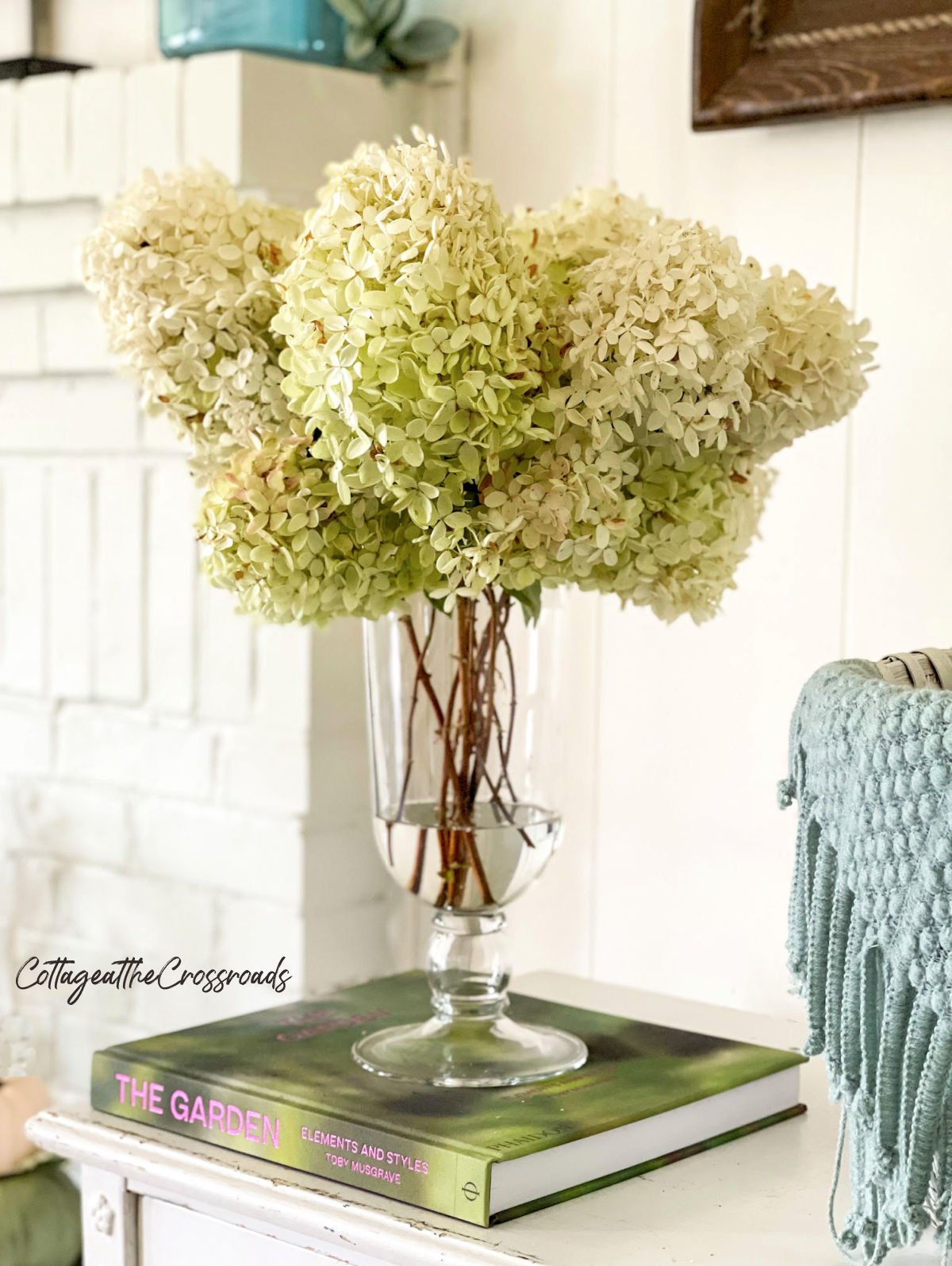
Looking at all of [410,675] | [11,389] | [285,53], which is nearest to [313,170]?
[285,53]

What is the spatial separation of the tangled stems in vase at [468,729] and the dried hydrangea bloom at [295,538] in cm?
6

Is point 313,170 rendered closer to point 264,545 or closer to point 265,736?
point 265,736

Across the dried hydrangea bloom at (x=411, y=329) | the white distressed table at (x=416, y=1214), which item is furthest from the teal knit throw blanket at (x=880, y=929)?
the dried hydrangea bloom at (x=411, y=329)

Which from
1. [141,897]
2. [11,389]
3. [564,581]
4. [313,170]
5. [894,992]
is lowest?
[141,897]

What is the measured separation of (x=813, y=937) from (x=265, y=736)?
2.28 ft

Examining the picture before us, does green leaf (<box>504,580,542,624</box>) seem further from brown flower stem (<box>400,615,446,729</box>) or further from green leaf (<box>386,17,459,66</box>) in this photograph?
green leaf (<box>386,17,459,66</box>)

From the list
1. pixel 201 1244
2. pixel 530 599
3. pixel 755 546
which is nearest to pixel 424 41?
pixel 755 546

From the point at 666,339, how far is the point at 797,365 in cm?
9

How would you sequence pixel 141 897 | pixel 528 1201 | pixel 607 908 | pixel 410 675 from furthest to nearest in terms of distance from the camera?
pixel 141 897, pixel 607 908, pixel 410 675, pixel 528 1201

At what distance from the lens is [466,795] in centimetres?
87

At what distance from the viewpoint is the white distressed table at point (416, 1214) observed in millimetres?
714

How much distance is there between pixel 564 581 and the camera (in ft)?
2.63

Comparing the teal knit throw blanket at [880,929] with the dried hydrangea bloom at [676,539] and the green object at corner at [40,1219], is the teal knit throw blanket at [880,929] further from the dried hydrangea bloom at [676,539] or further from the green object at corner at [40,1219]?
the green object at corner at [40,1219]

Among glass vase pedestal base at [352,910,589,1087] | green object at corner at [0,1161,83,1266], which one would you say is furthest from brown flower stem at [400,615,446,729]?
green object at corner at [0,1161,83,1266]
